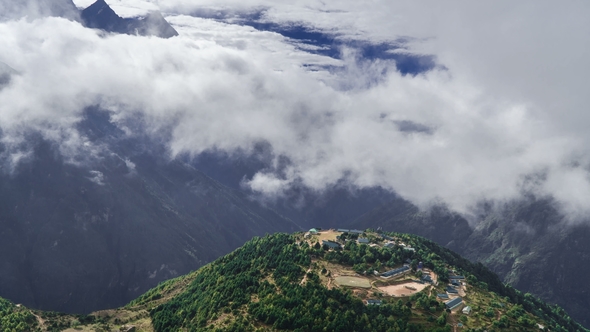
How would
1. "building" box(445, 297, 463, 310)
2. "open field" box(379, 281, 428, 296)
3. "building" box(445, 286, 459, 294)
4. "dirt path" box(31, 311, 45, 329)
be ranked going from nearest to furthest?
1. "building" box(445, 297, 463, 310)
2. "dirt path" box(31, 311, 45, 329)
3. "open field" box(379, 281, 428, 296)
4. "building" box(445, 286, 459, 294)

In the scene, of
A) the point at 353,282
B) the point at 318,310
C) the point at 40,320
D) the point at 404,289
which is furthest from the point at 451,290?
the point at 40,320

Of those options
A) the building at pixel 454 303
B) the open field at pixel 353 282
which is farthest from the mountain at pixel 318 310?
the open field at pixel 353 282

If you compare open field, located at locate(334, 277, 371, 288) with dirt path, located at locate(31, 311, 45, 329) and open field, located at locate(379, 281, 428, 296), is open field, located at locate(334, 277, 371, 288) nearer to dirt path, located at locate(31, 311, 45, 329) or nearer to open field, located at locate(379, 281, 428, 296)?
open field, located at locate(379, 281, 428, 296)

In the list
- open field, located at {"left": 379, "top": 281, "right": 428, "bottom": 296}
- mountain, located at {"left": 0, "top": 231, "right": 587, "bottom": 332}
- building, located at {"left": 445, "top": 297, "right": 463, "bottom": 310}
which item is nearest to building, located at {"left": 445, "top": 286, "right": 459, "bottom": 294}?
mountain, located at {"left": 0, "top": 231, "right": 587, "bottom": 332}

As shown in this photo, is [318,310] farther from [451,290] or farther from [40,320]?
[40,320]

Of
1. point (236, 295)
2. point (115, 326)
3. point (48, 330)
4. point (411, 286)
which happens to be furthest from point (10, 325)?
point (411, 286)
